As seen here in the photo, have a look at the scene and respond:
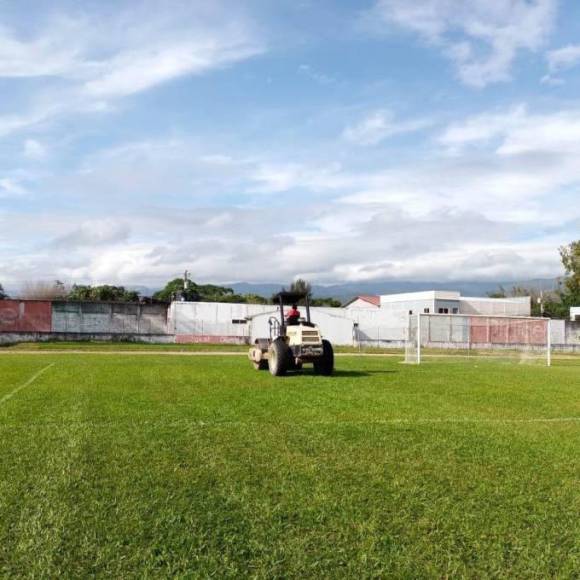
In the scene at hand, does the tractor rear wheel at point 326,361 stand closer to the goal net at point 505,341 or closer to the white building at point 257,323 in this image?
the goal net at point 505,341

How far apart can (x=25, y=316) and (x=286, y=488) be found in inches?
1714

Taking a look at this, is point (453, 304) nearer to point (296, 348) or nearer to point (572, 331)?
point (572, 331)

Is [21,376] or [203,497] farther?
[21,376]

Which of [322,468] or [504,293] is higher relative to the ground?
[504,293]

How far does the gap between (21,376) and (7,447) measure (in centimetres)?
1067

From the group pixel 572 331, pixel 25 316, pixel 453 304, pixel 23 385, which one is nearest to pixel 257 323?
pixel 25 316

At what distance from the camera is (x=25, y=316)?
152 ft

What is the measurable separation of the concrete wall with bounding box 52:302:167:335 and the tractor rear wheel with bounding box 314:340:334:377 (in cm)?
3192

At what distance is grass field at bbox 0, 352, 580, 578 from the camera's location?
4699mm

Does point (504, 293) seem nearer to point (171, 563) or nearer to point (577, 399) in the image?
point (577, 399)

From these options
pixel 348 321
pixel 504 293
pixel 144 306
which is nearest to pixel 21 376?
pixel 144 306

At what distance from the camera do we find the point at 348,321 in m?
52.3

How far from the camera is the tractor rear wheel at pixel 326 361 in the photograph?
717 inches

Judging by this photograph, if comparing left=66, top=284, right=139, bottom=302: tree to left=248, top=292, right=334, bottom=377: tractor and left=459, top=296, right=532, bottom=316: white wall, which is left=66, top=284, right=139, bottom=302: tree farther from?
left=248, top=292, right=334, bottom=377: tractor
